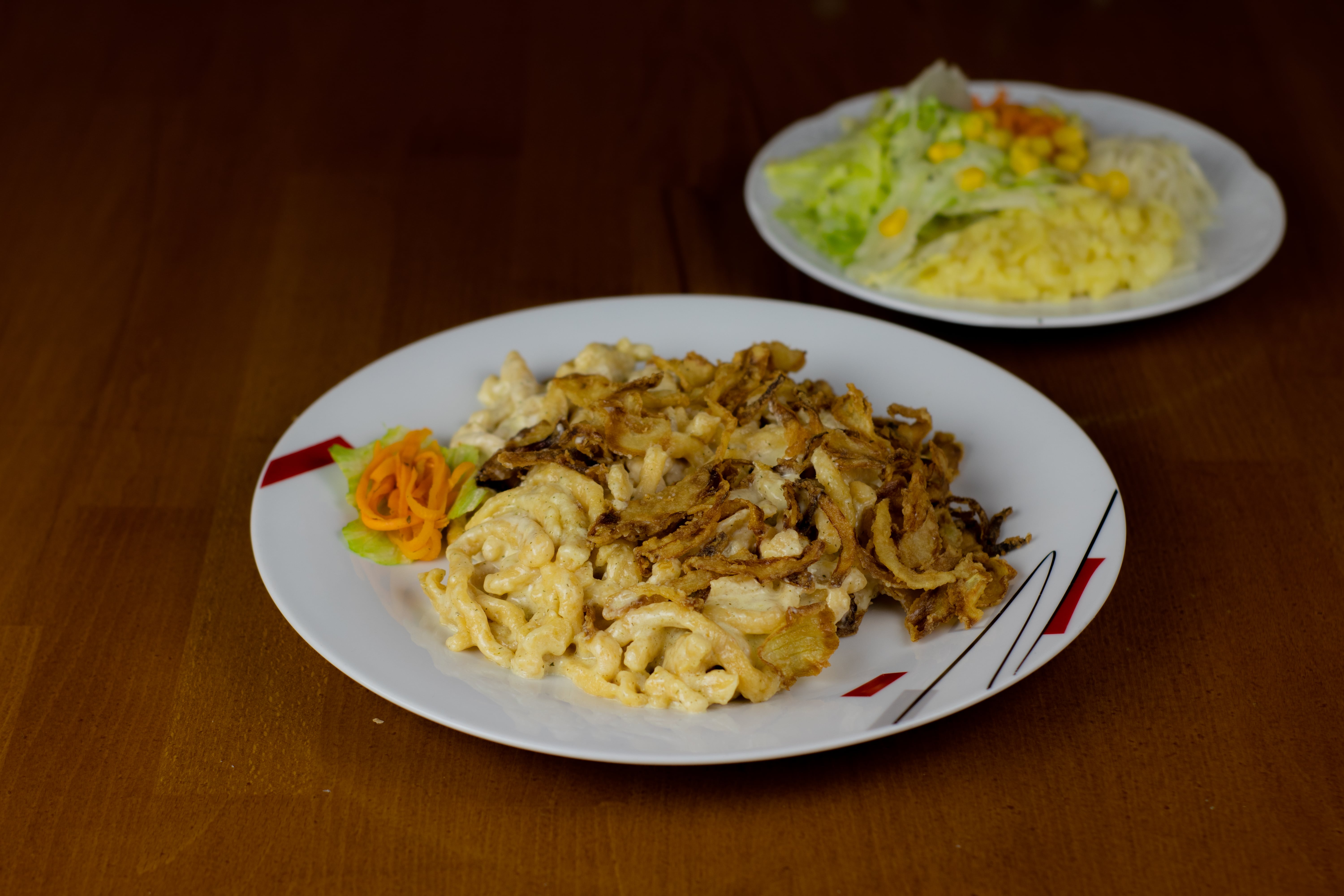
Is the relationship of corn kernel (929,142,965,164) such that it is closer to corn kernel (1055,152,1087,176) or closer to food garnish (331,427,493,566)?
corn kernel (1055,152,1087,176)

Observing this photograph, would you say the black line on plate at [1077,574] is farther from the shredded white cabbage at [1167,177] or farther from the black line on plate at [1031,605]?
the shredded white cabbage at [1167,177]

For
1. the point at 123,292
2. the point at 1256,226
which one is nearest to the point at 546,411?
the point at 123,292

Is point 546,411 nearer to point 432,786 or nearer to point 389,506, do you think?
point 389,506

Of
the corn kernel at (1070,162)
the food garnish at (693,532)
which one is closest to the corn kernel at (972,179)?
the corn kernel at (1070,162)

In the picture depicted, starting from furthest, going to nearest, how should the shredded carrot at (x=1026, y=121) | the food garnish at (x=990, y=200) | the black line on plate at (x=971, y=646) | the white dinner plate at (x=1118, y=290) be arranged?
the shredded carrot at (x=1026, y=121) < the food garnish at (x=990, y=200) < the white dinner plate at (x=1118, y=290) < the black line on plate at (x=971, y=646)

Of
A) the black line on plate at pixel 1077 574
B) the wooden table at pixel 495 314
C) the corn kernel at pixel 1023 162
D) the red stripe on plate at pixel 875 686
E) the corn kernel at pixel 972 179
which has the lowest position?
the wooden table at pixel 495 314

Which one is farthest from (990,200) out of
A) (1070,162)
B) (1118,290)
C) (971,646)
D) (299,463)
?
(299,463)
